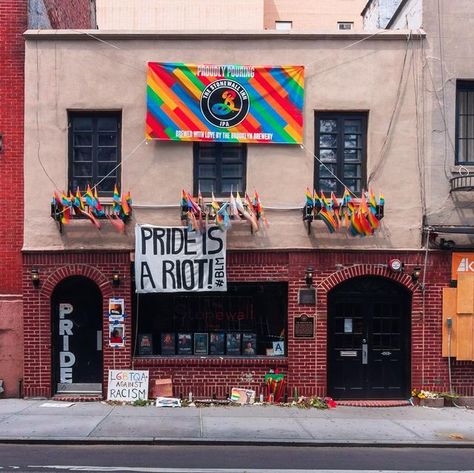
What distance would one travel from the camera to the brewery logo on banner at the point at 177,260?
1370 centimetres

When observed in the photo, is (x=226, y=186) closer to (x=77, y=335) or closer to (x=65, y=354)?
(x=77, y=335)

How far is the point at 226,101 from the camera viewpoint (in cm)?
1385

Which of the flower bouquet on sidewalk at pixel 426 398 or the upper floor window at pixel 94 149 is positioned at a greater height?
the upper floor window at pixel 94 149

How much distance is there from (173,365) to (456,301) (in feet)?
19.5

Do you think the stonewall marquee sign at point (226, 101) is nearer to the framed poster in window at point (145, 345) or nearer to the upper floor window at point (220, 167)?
the upper floor window at point (220, 167)

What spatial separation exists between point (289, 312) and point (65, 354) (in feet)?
15.5

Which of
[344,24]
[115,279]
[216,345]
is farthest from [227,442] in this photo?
[344,24]

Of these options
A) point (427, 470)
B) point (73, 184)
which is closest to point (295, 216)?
point (73, 184)

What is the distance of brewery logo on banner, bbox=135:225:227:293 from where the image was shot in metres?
13.7

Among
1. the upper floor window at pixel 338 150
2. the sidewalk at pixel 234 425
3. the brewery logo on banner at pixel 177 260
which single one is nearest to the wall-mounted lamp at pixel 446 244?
the upper floor window at pixel 338 150

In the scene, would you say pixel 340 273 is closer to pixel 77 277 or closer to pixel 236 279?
pixel 236 279

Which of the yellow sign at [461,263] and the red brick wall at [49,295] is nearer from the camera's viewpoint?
the red brick wall at [49,295]

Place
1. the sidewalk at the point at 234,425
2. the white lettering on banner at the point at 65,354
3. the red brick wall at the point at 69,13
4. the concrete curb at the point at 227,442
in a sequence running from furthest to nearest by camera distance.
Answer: the red brick wall at the point at 69,13 < the white lettering on banner at the point at 65,354 < the sidewalk at the point at 234,425 < the concrete curb at the point at 227,442

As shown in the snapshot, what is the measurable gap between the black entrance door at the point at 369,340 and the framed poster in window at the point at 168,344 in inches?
128
